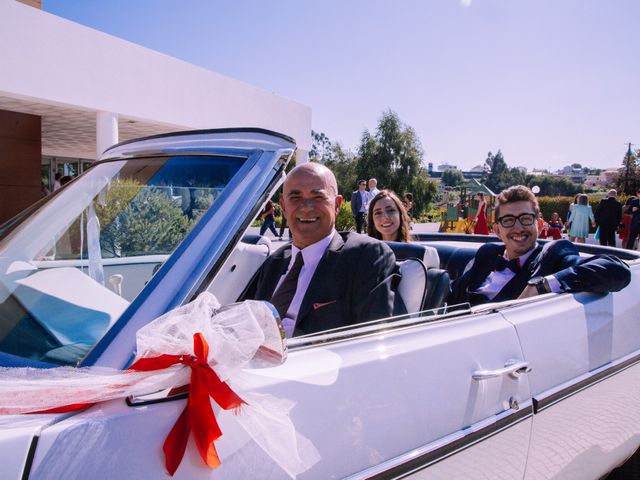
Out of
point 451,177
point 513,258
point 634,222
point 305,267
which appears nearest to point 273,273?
point 305,267

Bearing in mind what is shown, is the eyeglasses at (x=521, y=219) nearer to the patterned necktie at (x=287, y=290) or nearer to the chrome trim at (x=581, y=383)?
the chrome trim at (x=581, y=383)

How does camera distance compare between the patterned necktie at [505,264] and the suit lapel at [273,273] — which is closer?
the suit lapel at [273,273]

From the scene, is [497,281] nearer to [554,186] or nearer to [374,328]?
[374,328]

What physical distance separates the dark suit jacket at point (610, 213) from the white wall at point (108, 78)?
997 cm

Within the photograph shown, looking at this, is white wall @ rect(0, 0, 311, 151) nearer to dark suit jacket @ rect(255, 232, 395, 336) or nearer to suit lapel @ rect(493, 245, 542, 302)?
dark suit jacket @ rect(255, 232, 395, 336)

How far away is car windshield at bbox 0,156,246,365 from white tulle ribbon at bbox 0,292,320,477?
216mm

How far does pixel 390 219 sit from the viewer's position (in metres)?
4.20

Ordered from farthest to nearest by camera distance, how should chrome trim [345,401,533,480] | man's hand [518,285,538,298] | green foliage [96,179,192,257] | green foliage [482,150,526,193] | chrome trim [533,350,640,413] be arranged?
green foliage [482,150,526,193] → man's hand [518,285,538,298] → chrome trim [533,350,640,413] → green foliage [96,179,192,257] → chrome trim [345,401,533,480]

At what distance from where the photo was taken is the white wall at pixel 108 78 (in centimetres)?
1017

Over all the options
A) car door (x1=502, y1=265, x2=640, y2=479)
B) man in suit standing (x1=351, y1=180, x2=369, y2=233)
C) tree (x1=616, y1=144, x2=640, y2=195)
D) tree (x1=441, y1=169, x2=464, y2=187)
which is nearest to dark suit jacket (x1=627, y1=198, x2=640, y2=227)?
man in suit standing (x1=351, y1=180, x2=369, y2=233)

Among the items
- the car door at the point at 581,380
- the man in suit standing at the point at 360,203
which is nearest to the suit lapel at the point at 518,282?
the car door at the point at 581,380

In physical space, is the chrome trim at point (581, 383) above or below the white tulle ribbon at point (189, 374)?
below

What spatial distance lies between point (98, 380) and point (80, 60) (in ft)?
39.6

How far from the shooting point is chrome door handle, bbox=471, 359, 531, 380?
161 cm
